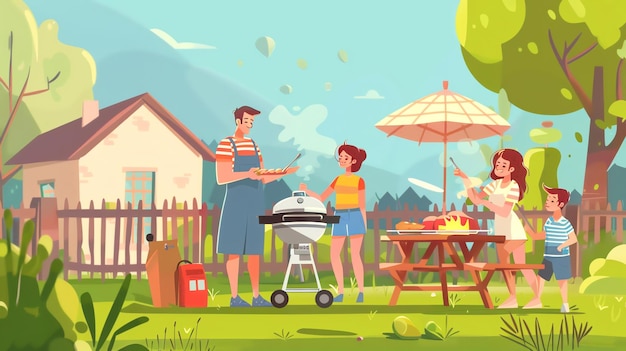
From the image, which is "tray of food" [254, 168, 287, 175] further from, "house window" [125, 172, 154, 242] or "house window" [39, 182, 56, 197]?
"house window" [39, 182, 56, 197]

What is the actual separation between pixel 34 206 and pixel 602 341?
1026 centimetres

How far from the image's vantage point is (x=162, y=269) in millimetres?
Result: 11352

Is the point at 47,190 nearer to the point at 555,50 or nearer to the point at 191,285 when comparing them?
the point at 555,50

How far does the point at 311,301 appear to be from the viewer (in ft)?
41.9

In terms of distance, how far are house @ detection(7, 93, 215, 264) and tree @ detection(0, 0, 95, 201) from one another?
24.0 ft

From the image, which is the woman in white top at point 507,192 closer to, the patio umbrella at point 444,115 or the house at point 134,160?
the patio umbrella at point 444,115

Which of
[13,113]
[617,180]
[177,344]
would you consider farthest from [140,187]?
[177,344]

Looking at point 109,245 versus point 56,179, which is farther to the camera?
point 56,179

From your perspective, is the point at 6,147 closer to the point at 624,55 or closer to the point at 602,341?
the point at 624,55

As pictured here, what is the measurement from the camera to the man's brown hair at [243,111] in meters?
11.1

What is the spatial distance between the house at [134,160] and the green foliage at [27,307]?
1593 cm

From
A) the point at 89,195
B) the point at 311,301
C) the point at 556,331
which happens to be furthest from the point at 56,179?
the point at 556,331

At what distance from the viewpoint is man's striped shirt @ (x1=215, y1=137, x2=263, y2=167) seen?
1119cm

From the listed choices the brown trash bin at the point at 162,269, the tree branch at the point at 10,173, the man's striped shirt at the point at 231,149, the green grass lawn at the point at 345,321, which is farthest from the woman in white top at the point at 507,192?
the tree branch at the point at 10,173
